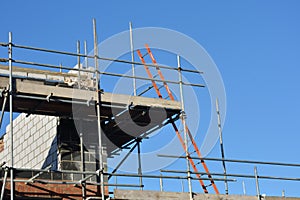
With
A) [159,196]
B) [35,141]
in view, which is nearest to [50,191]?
[159,196]

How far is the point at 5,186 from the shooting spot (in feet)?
48.3

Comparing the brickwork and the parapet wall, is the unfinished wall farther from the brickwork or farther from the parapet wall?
the parapet wall

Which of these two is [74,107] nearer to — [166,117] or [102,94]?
[102,94]

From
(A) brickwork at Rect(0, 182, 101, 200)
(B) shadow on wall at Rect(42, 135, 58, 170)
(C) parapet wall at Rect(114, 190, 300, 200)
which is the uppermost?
(B) shadow on wall at Rect(42, 135, 58, 170)

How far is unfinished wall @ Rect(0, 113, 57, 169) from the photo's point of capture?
17375mm

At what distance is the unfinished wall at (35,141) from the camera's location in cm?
1738

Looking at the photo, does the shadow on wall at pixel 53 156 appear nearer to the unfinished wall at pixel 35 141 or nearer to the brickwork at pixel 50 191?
the unfinished wall at pixel 35 141

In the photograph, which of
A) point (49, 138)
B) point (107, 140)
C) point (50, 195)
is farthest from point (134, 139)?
point (50, 195)

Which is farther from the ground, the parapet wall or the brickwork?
the brickwork

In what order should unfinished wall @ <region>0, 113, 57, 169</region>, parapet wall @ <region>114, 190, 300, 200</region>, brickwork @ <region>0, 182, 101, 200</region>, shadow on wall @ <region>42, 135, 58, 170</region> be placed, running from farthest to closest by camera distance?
unfinished wall @ <region>0, 113, 57, 169</region> < shadow on wall @ <region>42, 135, 58, 170</region> < brickwork @ <region>0, 182, 101, 200</region> < parapet wall @ <region>114, 190, 300, 200</region>

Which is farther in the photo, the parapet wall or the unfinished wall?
the unfinished wall

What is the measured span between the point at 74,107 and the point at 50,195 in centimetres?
231

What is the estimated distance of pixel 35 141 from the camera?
1811 cm

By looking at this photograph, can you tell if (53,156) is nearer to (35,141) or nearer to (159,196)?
(35,141)
